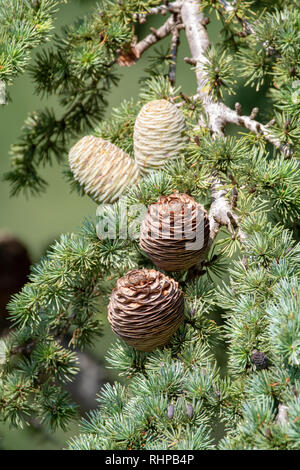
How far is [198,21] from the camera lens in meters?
0.73

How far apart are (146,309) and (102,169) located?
18 centimetres

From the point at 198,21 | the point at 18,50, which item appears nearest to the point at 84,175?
the point at 18,50

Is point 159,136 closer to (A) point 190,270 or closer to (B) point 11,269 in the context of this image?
(A) point 190,270

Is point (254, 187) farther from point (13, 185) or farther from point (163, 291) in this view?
point (13, 185)

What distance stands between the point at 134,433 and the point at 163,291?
13cm

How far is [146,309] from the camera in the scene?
20.7 inches

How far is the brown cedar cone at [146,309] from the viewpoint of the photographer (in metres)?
0.52

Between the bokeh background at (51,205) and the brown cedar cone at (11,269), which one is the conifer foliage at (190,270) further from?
the brown cedar cone at (11,269)

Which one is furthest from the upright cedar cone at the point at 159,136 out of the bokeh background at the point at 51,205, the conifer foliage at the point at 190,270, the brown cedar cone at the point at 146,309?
the bokeh background at the point at 51,205

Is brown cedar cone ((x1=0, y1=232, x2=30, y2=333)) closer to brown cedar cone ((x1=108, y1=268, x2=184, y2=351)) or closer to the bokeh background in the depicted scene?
the bokeh background

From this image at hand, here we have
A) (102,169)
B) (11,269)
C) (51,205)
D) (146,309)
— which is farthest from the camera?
(51,205)

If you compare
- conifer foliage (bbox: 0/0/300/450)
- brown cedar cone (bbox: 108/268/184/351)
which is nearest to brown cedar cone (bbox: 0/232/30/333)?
conifer foliage (bbox: 0/0/300/450)

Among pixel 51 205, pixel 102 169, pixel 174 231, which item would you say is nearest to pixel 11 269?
pixel 51 205

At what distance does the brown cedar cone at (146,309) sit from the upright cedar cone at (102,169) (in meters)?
0.13
